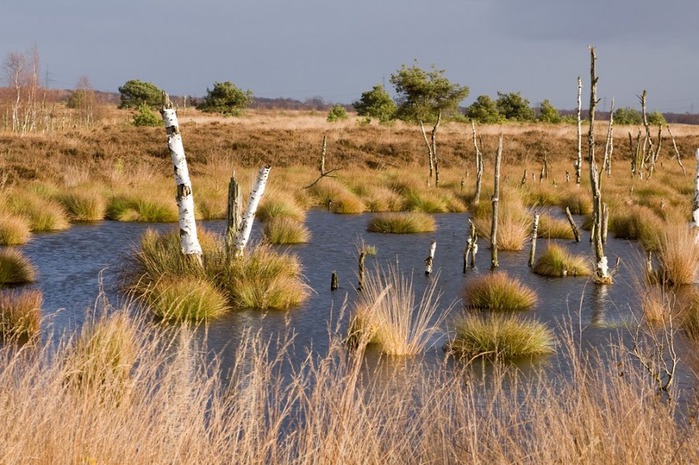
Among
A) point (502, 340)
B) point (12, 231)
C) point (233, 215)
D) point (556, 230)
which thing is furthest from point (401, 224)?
point (502, 340)

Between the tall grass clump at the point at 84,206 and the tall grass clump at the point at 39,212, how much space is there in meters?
0.35

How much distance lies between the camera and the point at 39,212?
21.3 m

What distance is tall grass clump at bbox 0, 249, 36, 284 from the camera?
14.5 m

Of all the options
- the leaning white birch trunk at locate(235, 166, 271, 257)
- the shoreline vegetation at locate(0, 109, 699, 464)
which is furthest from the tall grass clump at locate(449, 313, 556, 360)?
the leaning white birch trunk at locate(235, 166, 271, 257)

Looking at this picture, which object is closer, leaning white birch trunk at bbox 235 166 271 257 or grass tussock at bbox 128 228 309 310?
grass tussock at bbox 128 228 309 310

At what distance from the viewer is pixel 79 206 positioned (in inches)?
918

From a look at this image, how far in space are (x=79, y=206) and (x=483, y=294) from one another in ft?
44.3

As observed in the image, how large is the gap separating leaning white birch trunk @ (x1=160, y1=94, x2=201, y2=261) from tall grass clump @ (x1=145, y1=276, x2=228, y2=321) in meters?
0.91

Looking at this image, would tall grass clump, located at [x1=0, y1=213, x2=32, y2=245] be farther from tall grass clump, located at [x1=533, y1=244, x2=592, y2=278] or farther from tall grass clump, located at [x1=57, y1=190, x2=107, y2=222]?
tall grass clump, located at [x1=533, y1=244, x2=592, y2=278]

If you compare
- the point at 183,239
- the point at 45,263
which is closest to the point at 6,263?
the point at 45,263

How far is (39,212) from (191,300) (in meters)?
10.7

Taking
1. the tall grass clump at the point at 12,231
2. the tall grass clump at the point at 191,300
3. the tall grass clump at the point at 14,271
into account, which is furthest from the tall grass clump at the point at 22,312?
the tall grass clump at the point at 12,231

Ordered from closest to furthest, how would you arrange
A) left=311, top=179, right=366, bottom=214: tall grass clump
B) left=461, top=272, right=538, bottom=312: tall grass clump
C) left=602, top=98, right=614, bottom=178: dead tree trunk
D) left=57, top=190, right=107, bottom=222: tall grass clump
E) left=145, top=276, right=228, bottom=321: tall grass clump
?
left=145, top=276, right=228, bottom=321: tall grass clump
left=461, top=272, right=538, bottom=312: tall grass clump
left=57, top=190, right=107, bottom=222: tall grass clump
left=311, top=179, right=366, bottom=214: tall grass clump
left=602, top=98, right=614, bottom=178: dead tree trunk

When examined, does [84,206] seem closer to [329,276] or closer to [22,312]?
[329,276]
